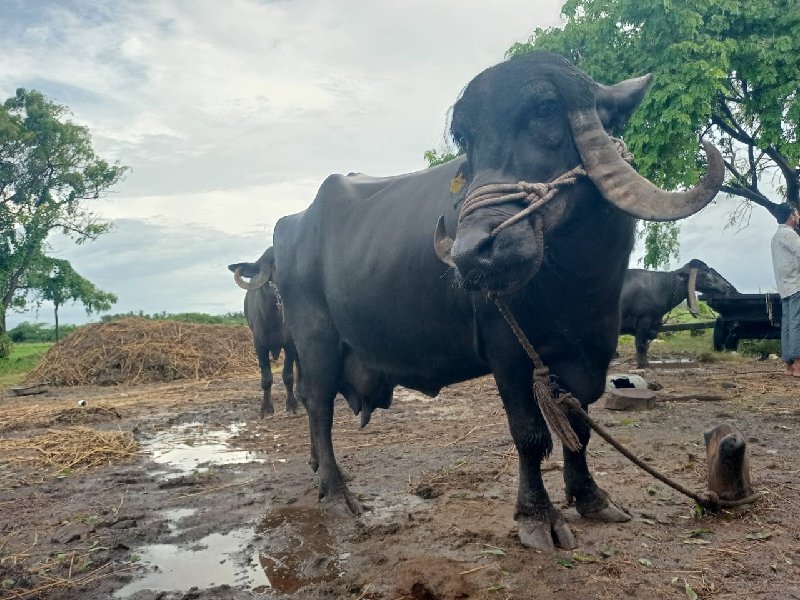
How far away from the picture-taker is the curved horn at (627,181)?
105 inches

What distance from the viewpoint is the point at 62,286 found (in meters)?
28.1

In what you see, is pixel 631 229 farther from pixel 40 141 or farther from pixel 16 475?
pixel 40 141

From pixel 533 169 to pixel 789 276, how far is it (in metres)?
7.22

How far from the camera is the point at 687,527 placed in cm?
354

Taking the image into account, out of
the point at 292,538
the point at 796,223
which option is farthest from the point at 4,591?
the point at 796,223

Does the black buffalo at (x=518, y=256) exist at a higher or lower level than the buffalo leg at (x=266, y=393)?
higher

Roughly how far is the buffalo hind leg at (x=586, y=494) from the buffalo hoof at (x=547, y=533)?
37cm

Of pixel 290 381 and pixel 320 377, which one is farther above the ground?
pixel 320 377

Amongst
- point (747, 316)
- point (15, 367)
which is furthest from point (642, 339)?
point (15, 367)

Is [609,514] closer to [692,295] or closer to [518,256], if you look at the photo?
[518,256]

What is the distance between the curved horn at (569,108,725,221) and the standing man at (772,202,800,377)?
6.75 meters

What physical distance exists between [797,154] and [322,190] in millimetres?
11827

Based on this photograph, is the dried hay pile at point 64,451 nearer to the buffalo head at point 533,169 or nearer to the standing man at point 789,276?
the buffalo head at point 533,169

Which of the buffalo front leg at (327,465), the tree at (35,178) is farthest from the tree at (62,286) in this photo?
the buffalo front leg at (327,465)
